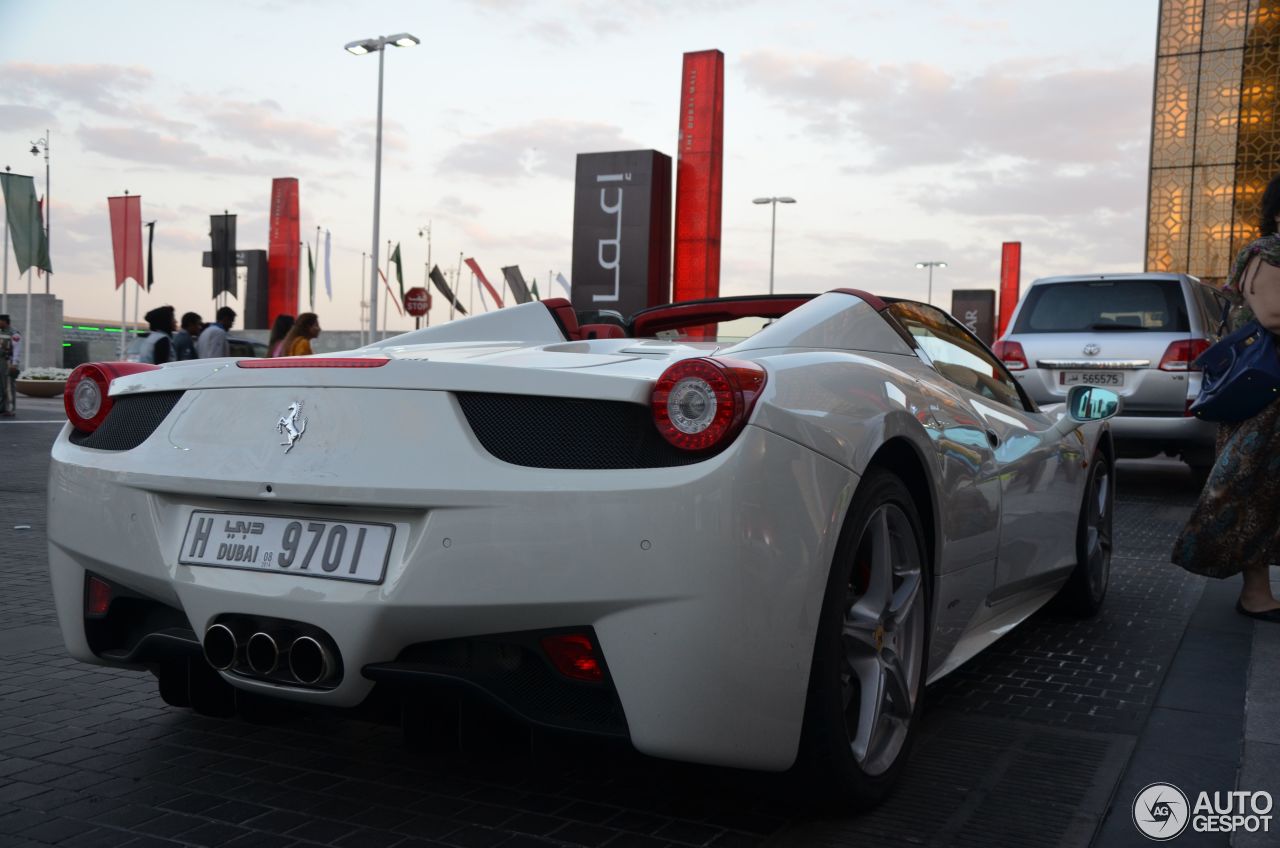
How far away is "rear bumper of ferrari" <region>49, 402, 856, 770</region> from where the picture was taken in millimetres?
2287

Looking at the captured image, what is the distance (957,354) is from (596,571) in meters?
2.14

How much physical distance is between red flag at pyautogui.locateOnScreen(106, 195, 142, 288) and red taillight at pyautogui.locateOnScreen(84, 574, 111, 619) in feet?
119

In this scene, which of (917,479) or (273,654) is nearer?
(273,654)

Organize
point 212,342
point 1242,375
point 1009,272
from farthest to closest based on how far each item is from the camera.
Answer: point 1009,272 < point 212,342 < point 1242,375

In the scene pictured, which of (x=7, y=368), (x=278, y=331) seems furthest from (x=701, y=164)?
(x=278, y=331)

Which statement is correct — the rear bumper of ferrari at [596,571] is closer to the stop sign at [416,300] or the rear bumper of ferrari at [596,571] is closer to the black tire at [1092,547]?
the black tire at [1092,547]

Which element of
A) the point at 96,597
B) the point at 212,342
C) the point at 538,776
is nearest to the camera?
the point at 96,597

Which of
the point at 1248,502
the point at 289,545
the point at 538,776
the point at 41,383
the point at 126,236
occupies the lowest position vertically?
the point at 41,383

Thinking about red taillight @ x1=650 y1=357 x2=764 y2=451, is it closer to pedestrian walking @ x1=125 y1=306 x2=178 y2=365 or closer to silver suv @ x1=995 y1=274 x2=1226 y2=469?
silver suv @ x1=995 y1=274 x2=1226 y2=469

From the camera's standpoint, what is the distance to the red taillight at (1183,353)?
9.84 metres

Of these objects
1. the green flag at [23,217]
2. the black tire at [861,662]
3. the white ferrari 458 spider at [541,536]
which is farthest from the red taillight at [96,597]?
the green flag at [23,217]

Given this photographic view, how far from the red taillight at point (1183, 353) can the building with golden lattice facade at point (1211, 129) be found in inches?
757

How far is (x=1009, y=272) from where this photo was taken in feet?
189

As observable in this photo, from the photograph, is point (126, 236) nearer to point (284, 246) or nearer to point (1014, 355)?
point (284, 246)
